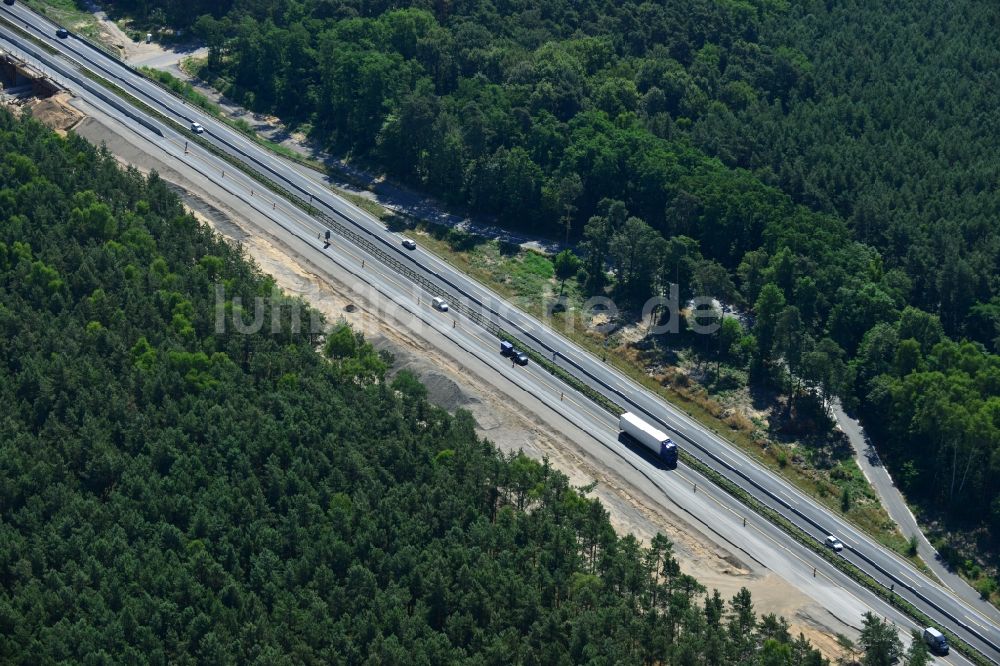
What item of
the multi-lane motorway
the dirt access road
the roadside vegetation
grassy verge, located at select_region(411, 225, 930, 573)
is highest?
the roadside vegetation

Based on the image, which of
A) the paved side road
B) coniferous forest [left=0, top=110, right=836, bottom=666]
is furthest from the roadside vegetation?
coniferous forest [left=0, top=110, right=836, bottom=666]

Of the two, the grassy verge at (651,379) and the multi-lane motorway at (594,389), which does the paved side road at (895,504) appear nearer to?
the grassy verge at (651,379)

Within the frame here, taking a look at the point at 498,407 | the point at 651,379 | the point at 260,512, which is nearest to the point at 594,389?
the point at 651,379

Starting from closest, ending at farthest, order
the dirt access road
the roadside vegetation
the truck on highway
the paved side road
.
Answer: the dirt access road, the paved side road, the truck on highway, the roadside vegetation

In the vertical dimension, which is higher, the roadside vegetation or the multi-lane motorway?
the roadside vegetation

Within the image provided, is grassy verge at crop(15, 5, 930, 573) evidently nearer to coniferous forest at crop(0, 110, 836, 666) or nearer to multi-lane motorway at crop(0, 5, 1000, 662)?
multi-lane motorway at crop(0, 5, 1000, 662)

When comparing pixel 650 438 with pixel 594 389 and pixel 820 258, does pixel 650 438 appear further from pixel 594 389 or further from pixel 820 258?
pixel 820 258
